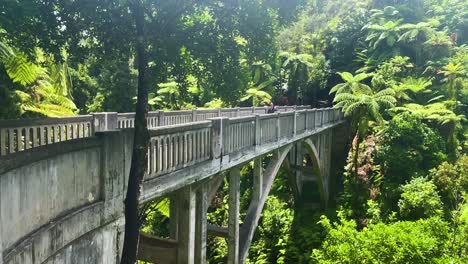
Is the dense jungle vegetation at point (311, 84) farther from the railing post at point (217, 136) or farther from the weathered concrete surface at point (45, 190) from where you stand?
the weathered concrete surface at point (45, 190)

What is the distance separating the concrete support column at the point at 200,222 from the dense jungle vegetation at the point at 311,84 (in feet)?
4.90

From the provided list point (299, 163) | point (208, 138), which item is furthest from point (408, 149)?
point (208, 138)

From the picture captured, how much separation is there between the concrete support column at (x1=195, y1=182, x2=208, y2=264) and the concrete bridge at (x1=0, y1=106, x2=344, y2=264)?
0.05 ft

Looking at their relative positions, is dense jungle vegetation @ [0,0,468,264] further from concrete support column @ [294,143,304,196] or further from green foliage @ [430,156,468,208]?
concrete support column @ [294,143,304,196]

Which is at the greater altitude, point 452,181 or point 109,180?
point 109,180

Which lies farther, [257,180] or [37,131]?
[257,180]

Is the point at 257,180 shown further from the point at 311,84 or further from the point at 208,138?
the point at 311,84

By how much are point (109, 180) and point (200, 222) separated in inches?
95.6

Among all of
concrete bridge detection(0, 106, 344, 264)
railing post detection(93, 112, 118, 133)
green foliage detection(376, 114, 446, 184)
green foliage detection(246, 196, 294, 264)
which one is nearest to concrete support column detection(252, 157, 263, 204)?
concrete bridge detection(0, 106, 344, 264)

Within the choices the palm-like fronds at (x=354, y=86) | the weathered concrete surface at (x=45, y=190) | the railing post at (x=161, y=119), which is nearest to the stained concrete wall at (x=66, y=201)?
the weathered concrete surface at (x=45, y=190)

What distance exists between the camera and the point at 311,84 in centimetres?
2878

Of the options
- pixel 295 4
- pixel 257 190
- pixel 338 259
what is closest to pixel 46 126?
pixel 295 4

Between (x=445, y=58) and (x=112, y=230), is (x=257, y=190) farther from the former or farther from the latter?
(x=445, y=58)

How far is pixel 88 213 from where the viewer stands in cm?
372
